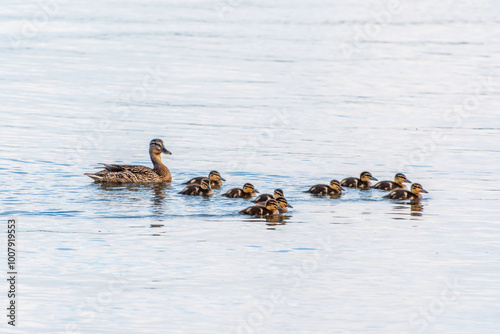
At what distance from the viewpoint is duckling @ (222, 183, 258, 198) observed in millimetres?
12836

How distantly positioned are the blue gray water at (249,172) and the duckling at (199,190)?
13 centimetres

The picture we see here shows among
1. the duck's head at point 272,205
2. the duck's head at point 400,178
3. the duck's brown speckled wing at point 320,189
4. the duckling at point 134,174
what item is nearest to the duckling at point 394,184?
the duck's head at point 400,178

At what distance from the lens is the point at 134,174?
14.0 metres

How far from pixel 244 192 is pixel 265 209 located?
1020 millimetres

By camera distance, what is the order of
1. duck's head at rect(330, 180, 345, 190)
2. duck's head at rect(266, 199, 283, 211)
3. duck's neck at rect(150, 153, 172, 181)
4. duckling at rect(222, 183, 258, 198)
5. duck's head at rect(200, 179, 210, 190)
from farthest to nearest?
duck's neck at rect(150, 153, 172, 181) < duck's head at rect(330, 180, 345, 190) < duck's head at rect(200, 179, 210, 190) < duckling at rect(222, 183, 258, 198) < duck's head at rect(266, 199, 283, 211)

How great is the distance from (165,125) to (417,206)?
22.0ft

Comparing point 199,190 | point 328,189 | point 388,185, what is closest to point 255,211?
point 199,190

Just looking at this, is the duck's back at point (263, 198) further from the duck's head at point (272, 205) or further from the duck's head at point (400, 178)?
the duck's head at point (400, 178)

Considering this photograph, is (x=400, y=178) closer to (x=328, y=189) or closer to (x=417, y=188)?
(x=417, y=188)

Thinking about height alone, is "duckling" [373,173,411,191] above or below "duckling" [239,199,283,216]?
above

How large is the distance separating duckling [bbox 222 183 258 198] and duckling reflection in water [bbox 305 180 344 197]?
31.0 inches

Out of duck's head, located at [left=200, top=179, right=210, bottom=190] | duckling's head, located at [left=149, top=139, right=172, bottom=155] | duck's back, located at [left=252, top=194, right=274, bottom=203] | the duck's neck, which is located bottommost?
duck's back, located at [left=252, top=194, right=274, bottom=203]

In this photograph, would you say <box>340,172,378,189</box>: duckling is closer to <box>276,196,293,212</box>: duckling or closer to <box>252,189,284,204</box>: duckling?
<box>252,189,284,204</box>: duckling

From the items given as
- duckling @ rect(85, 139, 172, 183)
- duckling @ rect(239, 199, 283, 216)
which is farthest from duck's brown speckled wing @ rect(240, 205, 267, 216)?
duckling @ rect(85, 139, 172, 183)
